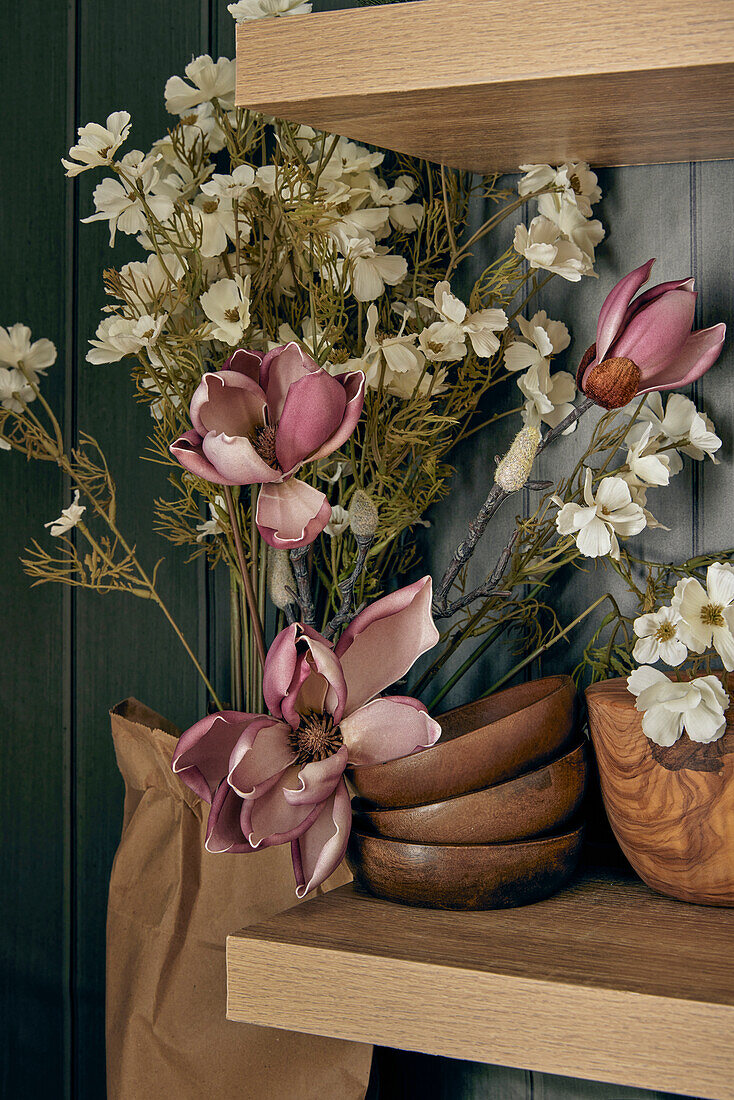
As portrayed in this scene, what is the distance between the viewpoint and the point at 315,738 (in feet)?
2.04

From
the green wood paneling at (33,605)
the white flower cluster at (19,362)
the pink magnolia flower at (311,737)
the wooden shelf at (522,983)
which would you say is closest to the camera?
the wooden shelf at (522,983)

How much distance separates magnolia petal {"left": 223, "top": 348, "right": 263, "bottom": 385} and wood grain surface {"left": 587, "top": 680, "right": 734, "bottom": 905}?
28 centimetres

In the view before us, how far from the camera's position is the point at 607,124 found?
64 cm

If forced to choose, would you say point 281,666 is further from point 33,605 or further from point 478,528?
point 33,605

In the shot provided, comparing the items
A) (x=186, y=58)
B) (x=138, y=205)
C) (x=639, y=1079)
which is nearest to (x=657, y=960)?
(x=639, y=1079)

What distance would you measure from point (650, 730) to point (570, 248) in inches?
12.7

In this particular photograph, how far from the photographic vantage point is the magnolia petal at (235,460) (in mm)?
573

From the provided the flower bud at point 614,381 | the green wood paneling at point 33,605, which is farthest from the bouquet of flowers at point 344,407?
the green wood paneling at point 33,605

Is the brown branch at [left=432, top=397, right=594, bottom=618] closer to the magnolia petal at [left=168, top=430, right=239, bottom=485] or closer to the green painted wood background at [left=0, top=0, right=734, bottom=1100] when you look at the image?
the magnolia petal at [left=168, top=430, right=239, bottom=485]

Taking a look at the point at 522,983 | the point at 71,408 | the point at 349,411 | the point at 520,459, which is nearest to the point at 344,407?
the point at 349,411

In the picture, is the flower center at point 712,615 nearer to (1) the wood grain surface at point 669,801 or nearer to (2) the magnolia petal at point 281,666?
(1) the wood grain surface at point 669,801

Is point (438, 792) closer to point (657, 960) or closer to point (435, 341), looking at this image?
point (657, 960)

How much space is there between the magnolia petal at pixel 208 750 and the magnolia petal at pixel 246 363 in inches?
8.0

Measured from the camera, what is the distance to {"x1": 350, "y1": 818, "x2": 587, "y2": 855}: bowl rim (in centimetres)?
59
